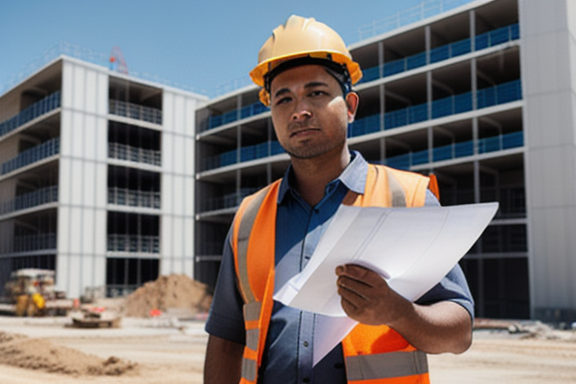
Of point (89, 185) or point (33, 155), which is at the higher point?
point (33, 155)

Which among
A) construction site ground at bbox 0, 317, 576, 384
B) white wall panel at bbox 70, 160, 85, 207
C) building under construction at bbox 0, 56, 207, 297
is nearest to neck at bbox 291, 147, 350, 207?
construction site ground at bbox 0, 317, 576, 384

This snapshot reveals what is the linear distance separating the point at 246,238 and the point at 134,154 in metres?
38.2

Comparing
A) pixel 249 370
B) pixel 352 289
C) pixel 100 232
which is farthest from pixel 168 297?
pixel 352 289

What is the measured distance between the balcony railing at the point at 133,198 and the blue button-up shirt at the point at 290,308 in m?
36.5

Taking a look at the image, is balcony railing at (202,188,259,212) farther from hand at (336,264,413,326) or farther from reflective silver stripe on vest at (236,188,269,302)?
hand at (336,264,413,326)

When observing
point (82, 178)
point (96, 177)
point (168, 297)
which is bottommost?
point (168, 297)

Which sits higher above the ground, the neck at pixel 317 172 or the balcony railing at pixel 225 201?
the balcony railing at pixel 225 201

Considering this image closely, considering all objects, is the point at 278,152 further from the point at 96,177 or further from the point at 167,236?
the point at 96,177

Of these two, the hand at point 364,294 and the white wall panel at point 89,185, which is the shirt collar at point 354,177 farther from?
the white wall panel at point 89,185

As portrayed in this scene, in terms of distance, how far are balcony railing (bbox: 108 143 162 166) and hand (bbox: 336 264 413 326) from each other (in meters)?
37.2

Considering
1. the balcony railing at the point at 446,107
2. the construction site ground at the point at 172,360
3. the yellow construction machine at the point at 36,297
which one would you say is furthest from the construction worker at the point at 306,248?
the yellow construction machine at the point at 36,297

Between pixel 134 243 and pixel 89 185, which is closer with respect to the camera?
pixel 89 185

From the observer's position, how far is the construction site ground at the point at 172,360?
398 inches

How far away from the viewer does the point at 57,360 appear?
11.5 m
